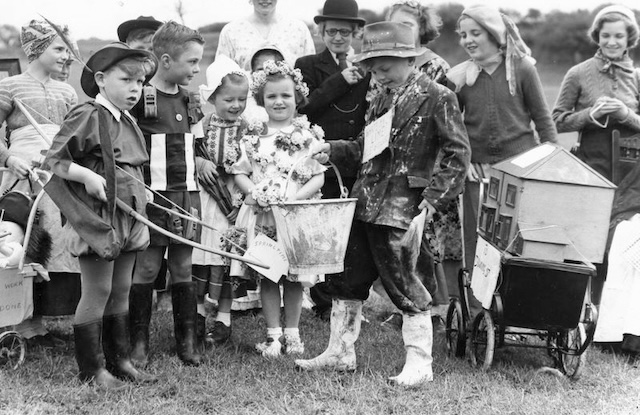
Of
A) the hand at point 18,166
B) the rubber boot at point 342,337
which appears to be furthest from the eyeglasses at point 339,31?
the hand at point 18,166

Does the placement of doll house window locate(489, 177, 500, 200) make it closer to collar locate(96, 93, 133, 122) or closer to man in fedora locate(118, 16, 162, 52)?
collar locate(96, 93, 133, 122)

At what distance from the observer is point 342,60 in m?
6.44

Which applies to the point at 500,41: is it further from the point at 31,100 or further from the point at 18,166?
the point at 18,166

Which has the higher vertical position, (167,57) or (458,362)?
(167,57)

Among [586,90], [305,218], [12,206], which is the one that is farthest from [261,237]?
[586,90]

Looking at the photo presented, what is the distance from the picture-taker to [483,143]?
20.1ft

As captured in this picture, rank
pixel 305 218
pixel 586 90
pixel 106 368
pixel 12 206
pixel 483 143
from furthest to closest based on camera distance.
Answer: pixel 586 90 → pixel 483 143 → pixel 12 206 → pixel 106 368 → pixel 305 218

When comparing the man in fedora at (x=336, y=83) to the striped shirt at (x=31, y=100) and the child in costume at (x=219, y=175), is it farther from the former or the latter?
the striped shirt at (x=31, y=100)

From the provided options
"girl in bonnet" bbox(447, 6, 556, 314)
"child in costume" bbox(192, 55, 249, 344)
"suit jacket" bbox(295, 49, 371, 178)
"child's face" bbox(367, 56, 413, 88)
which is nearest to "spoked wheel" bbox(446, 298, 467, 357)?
"girl in bonnet" bbox(447, 6, 556, 314)

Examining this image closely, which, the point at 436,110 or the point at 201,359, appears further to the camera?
the point at 201,359

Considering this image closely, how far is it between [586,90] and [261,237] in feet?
9.70

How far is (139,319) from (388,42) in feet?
7.16

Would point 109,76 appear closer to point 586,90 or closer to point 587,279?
point 587,279

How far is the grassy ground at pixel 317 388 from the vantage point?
4.50 m
